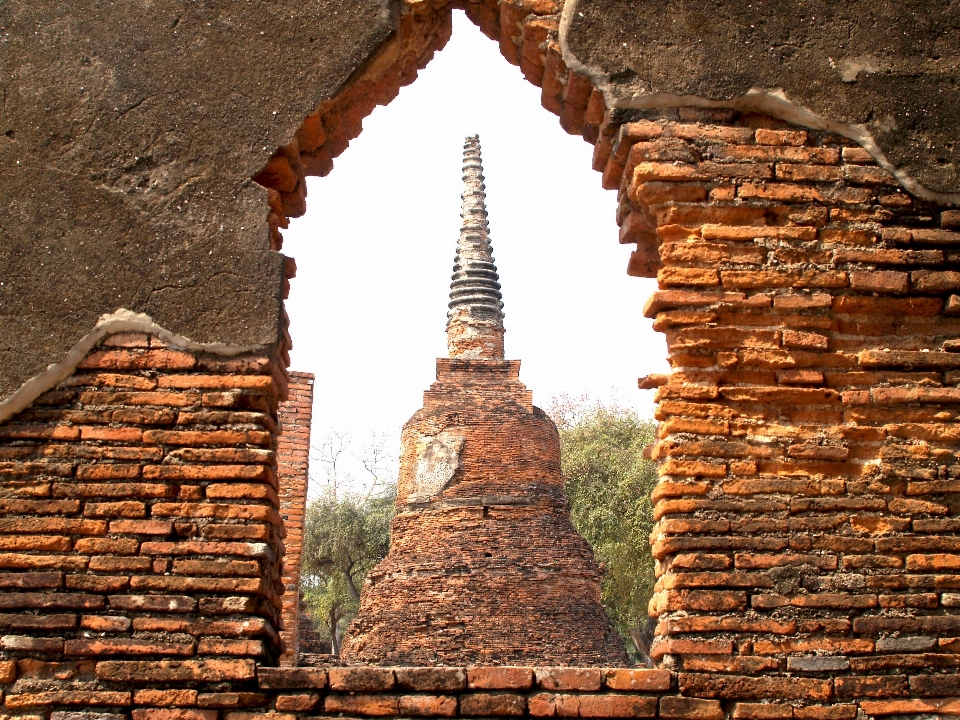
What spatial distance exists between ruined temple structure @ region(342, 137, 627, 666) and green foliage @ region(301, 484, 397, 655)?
16.6m

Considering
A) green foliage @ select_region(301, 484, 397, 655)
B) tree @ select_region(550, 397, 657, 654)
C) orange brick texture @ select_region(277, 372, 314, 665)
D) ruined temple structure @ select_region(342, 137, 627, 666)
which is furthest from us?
green foliage @ select_region(301, 484, 397, 655)

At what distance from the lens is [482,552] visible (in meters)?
13.4

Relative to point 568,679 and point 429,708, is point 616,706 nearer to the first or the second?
point 568,679

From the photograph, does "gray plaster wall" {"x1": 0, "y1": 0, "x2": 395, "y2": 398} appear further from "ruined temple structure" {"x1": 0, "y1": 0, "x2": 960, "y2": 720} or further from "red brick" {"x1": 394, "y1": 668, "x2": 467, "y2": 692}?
"red brick" {"x1": 394, "y1": 668, "x2": 467, "y2": 692}

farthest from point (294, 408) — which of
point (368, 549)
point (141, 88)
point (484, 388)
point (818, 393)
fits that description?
point (368, 549)

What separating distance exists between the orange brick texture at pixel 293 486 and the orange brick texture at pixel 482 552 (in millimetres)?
2481

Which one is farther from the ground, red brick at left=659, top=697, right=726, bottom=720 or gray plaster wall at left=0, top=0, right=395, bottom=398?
gray plaster wall at left=0, top=0, right=395, bottom=398

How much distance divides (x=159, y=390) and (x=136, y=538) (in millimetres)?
589

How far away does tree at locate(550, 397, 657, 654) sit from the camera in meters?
22.8

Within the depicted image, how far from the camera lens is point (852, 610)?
3.72m

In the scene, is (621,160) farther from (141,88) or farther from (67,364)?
(67,364)

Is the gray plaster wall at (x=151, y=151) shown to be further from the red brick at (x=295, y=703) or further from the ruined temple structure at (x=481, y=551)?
the ruined temple structure at (x=481, y=551)

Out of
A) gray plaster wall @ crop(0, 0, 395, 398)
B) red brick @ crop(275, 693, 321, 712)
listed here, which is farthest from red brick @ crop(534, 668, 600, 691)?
gray plaster wall @ crop(0, 0, 395, 398)

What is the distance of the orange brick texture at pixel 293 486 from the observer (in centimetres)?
1033
